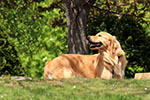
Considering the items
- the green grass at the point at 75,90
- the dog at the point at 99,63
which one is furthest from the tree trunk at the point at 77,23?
the green grass at the point at 75,90

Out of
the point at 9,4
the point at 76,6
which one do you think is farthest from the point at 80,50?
the point at 9,4

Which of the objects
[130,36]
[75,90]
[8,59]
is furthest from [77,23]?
[75,90]

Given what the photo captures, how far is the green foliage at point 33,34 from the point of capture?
1305 centimetres

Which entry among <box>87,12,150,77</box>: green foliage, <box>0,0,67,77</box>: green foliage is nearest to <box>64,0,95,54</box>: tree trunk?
<box>87,12,150,77</box>: green foliage

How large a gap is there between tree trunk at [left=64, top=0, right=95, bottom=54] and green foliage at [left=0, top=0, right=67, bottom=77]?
1591 mm

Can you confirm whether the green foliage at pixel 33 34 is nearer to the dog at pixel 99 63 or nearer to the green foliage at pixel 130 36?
the green foliage at pixel 130 36

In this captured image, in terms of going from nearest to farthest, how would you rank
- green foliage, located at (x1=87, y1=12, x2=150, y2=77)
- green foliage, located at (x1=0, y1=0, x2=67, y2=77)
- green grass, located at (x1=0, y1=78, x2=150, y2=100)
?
1. green grass, located at (x1=0, y1=78, x2=150, y2=100)
2. green foliage, located at (x1=87, y1=12, x2=150, y2=77)
3. green foliage, located at (x1=0, y1=0, x2=67, y2=77)

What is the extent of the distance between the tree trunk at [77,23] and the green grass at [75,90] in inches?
122

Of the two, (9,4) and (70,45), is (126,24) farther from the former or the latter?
(9,4)

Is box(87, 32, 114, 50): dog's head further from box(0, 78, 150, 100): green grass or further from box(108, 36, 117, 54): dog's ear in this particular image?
box(0, 78, 150, 100): green grass

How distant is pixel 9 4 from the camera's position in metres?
12.7

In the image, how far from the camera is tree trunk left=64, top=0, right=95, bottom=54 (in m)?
11.3

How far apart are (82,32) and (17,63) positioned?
2396mm

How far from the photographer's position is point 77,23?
11.4 m
